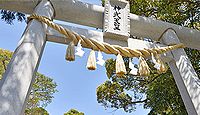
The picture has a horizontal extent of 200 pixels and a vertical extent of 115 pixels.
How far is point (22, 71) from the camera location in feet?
4.12

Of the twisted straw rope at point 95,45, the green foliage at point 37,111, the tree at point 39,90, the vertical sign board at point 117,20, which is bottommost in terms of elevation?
the twisted straw rope at point 95,45

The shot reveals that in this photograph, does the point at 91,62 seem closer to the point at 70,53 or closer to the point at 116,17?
the point at 70,53

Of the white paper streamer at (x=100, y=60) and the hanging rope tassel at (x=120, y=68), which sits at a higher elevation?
the white paper streamer at (x=100, y=60)

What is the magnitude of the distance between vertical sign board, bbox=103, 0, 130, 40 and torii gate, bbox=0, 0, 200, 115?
0.02 metres

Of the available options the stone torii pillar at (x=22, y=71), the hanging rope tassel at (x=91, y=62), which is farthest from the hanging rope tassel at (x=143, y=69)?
the stone torii pillar at (x=22, y=71)

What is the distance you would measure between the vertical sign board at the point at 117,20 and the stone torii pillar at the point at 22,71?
521 millimetres

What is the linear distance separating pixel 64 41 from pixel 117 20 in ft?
1.70

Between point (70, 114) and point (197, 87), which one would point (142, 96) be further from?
point (70, 114)

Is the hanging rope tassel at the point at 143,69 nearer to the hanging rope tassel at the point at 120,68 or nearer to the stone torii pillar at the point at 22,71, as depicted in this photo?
the hanging rope tassel at the point at 120,68

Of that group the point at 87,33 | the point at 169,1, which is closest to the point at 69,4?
the point at 87,33

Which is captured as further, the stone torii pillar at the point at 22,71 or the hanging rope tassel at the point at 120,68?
the hanging rope tassel at the point at 120,68

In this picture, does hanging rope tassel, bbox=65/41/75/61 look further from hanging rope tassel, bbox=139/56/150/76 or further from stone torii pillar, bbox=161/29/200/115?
stone torii pillar, bbox=161/29/200/115

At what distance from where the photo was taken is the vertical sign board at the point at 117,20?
Result: 1.80 m

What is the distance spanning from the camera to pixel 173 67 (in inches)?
71.9
